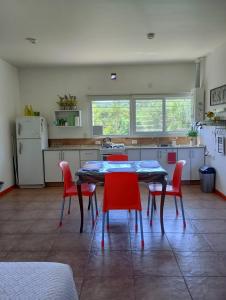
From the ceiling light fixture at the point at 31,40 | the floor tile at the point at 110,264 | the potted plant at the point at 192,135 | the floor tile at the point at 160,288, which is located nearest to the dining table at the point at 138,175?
the floor tile at the point at 110,264

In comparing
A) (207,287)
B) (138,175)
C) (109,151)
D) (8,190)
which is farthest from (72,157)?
(207,287)

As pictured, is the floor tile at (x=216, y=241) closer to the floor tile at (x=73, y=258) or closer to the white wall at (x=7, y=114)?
the floor tile at (x=73, y=258)

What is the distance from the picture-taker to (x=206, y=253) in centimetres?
275

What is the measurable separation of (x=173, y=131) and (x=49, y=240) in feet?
13.2

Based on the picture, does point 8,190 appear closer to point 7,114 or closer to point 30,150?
point 30,150

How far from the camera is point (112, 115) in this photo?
620 cm

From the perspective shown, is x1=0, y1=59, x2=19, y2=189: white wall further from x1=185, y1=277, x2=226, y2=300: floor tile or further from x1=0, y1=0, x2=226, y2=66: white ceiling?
x1=185, y1=277, x2=226, y2=300: floor tile

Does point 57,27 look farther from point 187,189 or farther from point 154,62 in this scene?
point 187,189

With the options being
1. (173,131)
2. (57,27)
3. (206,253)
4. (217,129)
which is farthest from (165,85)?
(206,253)

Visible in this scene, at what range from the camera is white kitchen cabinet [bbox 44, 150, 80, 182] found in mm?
5707

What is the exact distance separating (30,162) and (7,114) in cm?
112

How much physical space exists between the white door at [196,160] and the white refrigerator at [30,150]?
3268mm

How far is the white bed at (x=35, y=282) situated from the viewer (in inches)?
45.8

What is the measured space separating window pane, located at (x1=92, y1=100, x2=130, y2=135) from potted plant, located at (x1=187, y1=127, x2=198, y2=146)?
1.43m
